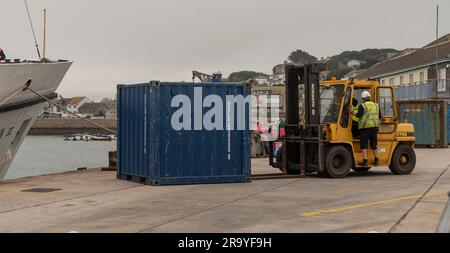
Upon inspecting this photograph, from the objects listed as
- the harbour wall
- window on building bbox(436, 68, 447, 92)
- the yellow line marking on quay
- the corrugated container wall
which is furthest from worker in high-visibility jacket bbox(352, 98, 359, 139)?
the harbour wall

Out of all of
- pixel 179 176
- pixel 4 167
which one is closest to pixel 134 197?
pixel 179 176

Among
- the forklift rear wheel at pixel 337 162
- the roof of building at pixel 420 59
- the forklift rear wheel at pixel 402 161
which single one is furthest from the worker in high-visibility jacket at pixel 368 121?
the roof of building at pixel 420 59

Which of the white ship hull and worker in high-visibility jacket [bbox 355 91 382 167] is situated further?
the white ship hull

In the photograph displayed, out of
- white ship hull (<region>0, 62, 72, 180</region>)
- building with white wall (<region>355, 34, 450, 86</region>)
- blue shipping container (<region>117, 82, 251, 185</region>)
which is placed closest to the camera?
blue shipping container (<region>117, 82, 251, 185</region>)

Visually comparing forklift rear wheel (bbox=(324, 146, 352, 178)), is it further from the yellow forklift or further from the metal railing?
the metal railing

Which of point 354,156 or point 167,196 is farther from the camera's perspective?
point 354,156

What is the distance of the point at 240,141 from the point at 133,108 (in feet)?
7.99

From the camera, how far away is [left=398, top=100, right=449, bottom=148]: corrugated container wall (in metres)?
26.5

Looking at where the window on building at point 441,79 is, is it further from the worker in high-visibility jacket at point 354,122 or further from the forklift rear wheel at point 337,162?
the forklift rear wheel at point 337,162

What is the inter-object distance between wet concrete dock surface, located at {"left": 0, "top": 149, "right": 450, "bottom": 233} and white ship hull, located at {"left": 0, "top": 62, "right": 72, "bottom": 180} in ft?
7.92

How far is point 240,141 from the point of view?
12.4 metres
